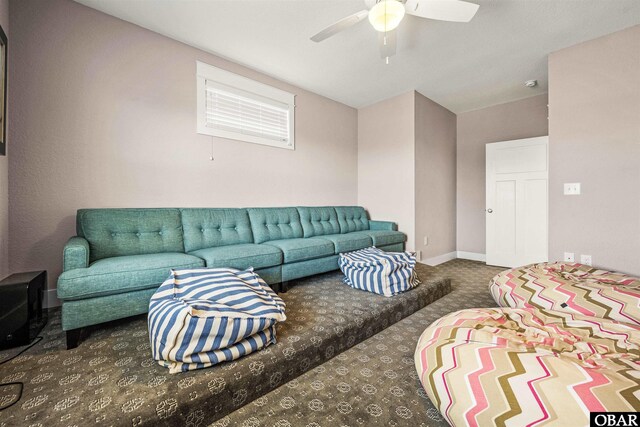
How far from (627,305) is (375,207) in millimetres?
3055

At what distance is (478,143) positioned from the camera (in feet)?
15.1

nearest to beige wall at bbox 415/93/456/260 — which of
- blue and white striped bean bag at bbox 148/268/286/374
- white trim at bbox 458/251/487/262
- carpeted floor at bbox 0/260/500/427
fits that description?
white trim at bbox 458/251/487/262

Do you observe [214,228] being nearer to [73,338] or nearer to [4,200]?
[73,338]

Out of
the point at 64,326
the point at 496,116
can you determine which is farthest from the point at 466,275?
the point at 64,326

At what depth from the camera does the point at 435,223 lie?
14.2ft

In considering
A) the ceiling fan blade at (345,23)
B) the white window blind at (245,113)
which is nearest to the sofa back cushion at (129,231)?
the white window blind at (245,113)

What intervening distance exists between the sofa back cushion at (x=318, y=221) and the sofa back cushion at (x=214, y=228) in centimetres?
78

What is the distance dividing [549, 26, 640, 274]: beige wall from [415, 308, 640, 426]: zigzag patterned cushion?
6.10ft

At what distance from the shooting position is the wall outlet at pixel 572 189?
108 inches

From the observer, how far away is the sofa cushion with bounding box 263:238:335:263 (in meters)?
2.54

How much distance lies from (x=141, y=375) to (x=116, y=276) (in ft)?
2.29

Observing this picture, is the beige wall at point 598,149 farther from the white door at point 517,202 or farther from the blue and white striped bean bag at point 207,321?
the blue and white striped bean bag at point 207,321

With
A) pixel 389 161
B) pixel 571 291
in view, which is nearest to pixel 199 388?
pixel 571 291

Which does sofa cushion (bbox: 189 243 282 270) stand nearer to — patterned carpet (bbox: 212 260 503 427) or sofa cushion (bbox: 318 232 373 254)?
sofa cushion (bbox: 318 232 373 254)
